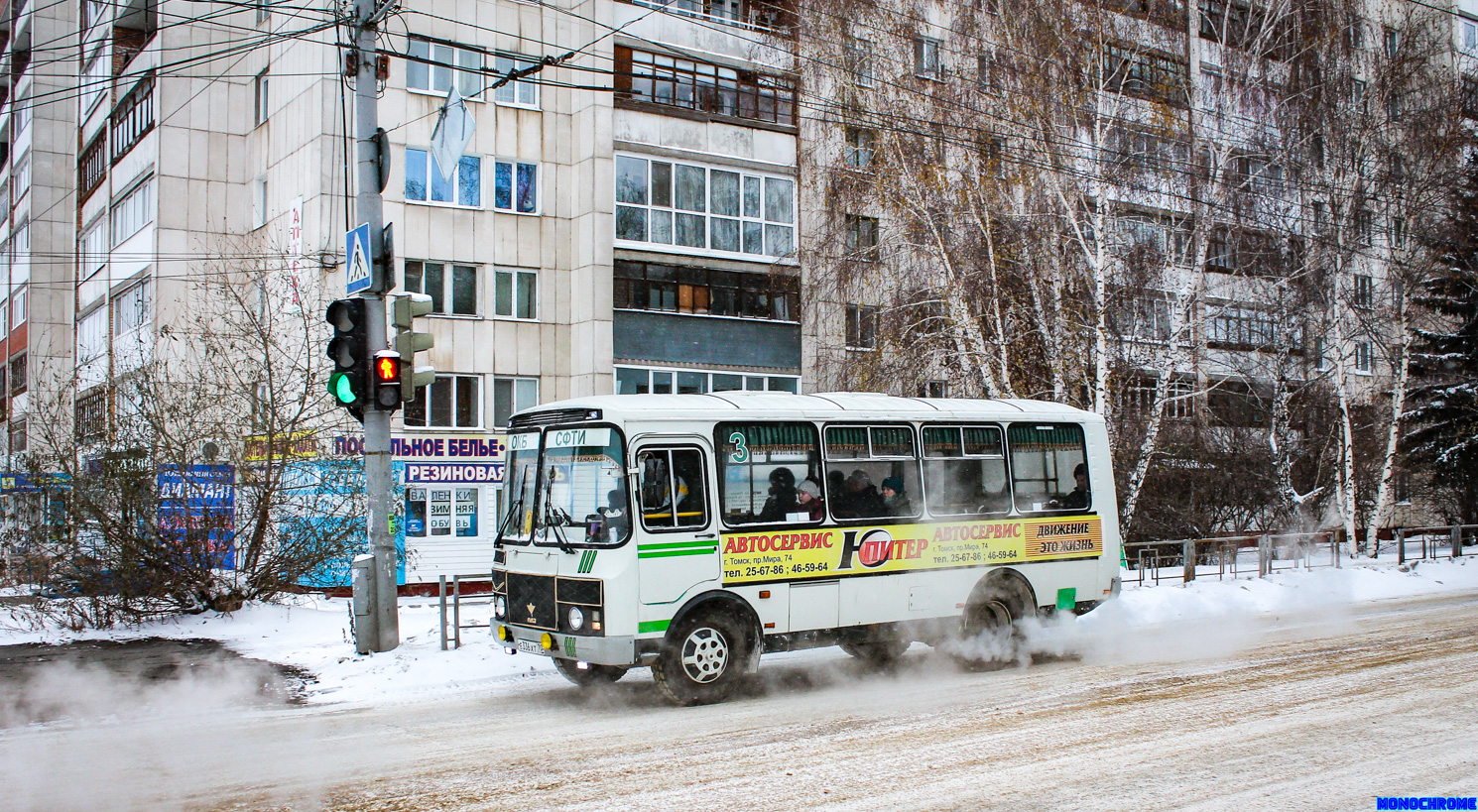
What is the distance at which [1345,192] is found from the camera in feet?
90.0

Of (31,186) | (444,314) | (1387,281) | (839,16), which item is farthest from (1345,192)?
(31,186)

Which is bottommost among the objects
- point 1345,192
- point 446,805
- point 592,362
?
point 446,805

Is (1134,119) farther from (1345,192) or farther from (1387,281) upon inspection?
(1387,281)

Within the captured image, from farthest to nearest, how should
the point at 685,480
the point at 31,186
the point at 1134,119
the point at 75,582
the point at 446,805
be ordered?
1. the point at 31,186
2. the point at 1134,119
3. the point at 75,582
4. the point at 685,480
5. the point at 446,805

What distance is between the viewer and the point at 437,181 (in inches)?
1094

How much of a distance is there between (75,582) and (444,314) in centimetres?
1427

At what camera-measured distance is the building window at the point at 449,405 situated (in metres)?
27.6

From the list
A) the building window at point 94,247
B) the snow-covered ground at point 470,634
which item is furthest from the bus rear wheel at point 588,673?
the building window at point 94,247

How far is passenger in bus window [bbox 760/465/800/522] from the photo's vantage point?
421 inches

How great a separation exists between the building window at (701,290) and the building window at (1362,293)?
13310 mm

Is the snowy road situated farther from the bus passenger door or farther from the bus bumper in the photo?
the bus passenger door

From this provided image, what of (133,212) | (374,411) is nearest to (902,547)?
(374,411)

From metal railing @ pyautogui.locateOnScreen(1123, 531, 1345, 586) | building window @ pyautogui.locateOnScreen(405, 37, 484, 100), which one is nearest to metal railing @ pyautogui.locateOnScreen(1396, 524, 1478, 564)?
metal railing @ pyautogui.locateOnScreen(1123, 531, 1345, 586)

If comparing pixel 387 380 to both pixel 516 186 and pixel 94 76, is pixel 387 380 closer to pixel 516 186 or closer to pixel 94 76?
pixel 516 186
